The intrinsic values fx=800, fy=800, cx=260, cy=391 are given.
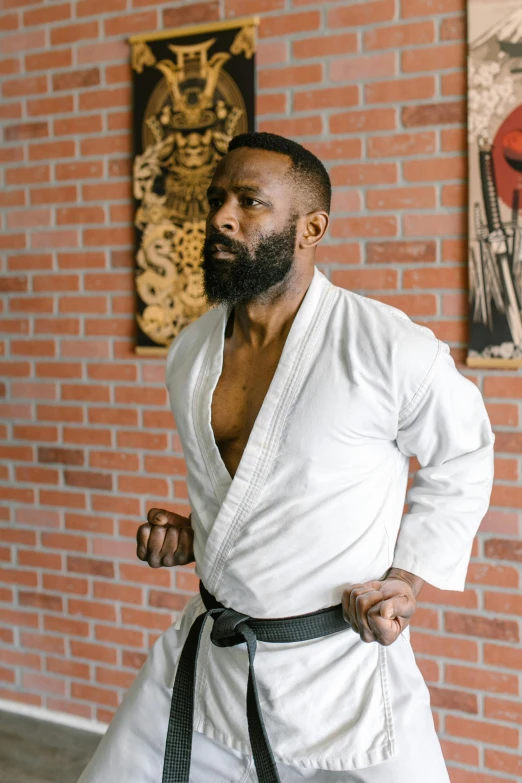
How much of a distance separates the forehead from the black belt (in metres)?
0.77

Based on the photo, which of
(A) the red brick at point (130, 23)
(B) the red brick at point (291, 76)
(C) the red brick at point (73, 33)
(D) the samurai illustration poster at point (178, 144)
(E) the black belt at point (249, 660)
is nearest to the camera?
(E) the black belt at point (249, 660)

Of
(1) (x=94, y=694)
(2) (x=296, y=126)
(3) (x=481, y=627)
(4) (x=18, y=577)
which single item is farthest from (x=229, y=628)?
(4) (x=18, y=577)

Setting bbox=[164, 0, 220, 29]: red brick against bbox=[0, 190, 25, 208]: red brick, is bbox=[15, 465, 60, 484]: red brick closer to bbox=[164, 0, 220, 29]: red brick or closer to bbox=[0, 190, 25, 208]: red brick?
bbox=[0, 190, 25, 208]: red brick

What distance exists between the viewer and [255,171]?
1.47 metres

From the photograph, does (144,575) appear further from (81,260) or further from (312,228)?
(312,228)

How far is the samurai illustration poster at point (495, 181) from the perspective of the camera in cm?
200

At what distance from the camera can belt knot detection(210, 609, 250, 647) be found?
1412 mm

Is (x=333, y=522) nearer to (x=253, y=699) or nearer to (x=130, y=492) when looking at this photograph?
(x=253, y=699)

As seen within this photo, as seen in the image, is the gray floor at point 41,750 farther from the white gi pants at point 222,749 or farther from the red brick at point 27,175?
the red brick at point 27,175

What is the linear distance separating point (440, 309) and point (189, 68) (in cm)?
106

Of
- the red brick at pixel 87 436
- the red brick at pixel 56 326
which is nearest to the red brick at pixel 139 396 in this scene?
the red brick at pixel 87 436

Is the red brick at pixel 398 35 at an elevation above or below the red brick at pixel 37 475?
above

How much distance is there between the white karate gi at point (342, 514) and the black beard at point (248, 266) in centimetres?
12

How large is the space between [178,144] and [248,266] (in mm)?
1142
